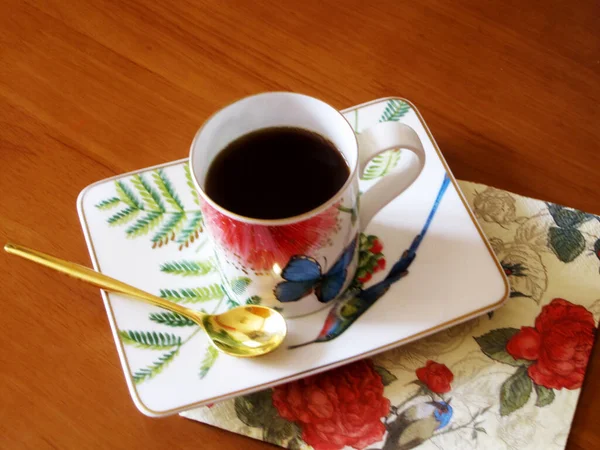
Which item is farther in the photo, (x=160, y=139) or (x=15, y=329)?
(x=160, y=139)

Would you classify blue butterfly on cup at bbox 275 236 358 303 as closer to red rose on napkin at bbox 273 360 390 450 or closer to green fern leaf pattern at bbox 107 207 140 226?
red rose on napkin at bbox 273 360 390 450

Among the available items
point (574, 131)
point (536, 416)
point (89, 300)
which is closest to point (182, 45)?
point (89, 300)

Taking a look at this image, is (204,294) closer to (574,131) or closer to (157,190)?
(157,190)

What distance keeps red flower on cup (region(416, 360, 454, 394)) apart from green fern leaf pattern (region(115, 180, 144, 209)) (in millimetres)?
306

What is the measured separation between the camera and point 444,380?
52 centimetres

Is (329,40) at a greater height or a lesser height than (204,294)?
greater

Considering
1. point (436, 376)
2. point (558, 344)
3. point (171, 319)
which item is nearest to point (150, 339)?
point (171, 319)

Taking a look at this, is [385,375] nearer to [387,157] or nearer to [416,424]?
[416,424]

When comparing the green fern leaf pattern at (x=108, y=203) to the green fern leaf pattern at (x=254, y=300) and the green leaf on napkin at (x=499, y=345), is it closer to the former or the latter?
the green fern leaf pattern at (x=254, y=300)

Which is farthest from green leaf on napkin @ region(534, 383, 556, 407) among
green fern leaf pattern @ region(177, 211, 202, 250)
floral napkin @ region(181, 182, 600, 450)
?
green fern leaf pattern @ region(177, 211, 202, 250)

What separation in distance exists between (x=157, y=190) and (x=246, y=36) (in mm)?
254

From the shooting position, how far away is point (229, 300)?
0.55m

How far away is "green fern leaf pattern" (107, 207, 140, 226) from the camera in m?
0.60

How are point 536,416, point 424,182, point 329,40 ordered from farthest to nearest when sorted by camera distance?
point 329,40 < point 424,182 < point 536,416
